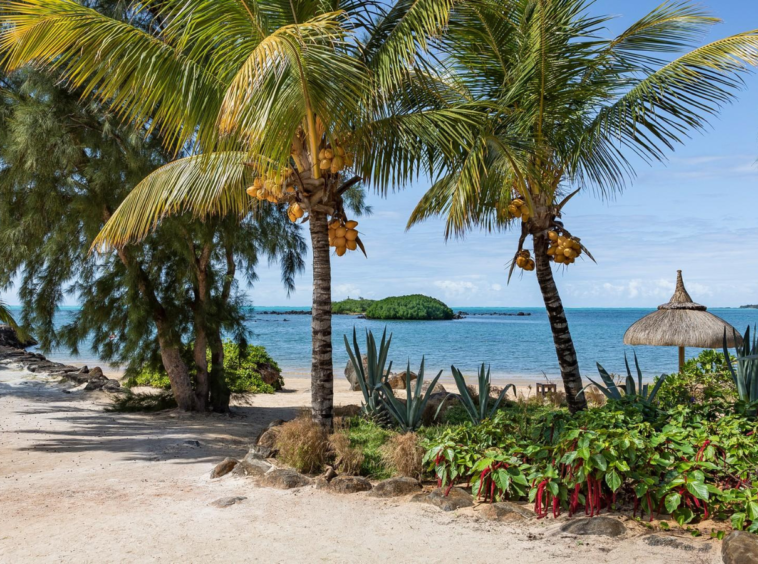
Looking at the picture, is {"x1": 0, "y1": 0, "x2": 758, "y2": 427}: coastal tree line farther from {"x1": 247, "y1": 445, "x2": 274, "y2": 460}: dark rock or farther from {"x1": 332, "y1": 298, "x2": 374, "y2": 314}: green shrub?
{"x1": 332, "y1": 298, "x2": 374, "y2": 314}: green shrub

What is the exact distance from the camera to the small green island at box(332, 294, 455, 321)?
2790 inches

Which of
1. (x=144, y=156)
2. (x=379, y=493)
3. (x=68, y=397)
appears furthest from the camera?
(x=68, y=397)

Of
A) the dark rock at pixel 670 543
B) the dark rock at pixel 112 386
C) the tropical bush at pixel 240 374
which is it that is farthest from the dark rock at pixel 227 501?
the dark rock at pixel 112 386

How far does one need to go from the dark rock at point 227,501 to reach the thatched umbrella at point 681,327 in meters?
7.81

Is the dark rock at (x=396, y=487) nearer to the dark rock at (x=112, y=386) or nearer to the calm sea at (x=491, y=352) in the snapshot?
the dark rock at (x=112, y=386)

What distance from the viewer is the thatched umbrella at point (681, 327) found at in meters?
10.6

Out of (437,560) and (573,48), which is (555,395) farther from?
(437,560)

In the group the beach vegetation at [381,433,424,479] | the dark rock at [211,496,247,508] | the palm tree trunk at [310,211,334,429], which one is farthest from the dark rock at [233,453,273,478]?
the beach vegetation at [381,433,424,479]

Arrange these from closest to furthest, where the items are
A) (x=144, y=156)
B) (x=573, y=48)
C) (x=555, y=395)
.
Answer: (x=573, y=48) < (x=144, y=156) < (x=555, y=395)

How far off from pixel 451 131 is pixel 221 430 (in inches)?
254

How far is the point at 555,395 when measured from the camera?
1098cm

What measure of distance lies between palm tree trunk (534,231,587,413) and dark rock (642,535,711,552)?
2990 mm

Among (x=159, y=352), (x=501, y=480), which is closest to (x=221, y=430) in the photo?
(x=159, y=352)

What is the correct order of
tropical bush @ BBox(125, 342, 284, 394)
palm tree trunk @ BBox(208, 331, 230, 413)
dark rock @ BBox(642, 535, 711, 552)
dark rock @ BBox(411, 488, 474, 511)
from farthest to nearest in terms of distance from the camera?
tropical bush @ BBox(125, 342, 284, 394) < palm tree trunk @ BBox(208, 331, 230, 413) < dark rock @ BBox(411, 488, 474, 511) < dark rock @ BBox(642, 535, 711, 552)
